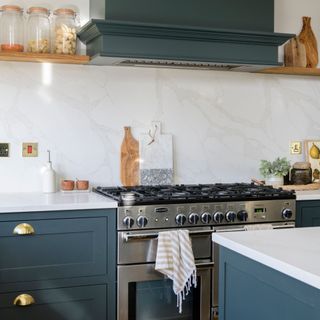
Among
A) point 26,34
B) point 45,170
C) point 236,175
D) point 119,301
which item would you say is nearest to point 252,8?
point 236,175

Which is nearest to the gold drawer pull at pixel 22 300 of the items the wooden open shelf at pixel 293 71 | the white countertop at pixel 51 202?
the white countertop at pixel 51 202

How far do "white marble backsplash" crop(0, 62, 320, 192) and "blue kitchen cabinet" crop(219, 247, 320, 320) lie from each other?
1.71 meters

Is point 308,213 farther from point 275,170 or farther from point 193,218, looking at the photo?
point 193,218

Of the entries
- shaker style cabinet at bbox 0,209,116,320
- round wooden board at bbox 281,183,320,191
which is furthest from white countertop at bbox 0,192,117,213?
round wooden board at bbox 281,183,320,191

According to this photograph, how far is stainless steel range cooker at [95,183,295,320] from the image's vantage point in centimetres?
307

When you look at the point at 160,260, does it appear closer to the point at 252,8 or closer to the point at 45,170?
the point at 45,170

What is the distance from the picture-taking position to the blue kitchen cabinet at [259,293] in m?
1.66

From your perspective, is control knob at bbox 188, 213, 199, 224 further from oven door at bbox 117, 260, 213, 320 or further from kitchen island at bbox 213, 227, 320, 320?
kitchen island at bbox 213, 227, 320, 320

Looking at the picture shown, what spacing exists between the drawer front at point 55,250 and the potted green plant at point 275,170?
1.36 meters

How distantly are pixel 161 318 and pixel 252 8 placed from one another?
6.54ft

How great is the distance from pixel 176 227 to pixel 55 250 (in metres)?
0.68

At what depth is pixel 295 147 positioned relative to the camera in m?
4.21

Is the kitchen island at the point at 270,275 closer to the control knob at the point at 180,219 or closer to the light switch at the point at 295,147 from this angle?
the control knob at the point at 180,219

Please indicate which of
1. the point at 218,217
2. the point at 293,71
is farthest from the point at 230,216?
the point at 293,71
